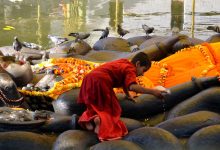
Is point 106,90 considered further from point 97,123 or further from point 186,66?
point 186,66

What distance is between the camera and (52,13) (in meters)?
15.0

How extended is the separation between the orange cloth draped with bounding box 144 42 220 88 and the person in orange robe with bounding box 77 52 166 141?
1321 mm

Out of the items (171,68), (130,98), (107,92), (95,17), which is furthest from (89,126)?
(95,17)

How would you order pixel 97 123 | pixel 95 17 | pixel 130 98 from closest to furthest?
pixel 97 123
pixel 130 98
pixel 95 17

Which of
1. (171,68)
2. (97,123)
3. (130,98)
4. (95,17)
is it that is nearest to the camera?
(97,123)

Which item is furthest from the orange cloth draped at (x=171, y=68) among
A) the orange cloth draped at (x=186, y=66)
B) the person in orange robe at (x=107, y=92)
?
the person in orange robe at (x=107, y=92)

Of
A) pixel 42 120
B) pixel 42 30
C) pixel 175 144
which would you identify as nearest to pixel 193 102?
pixel 175 144

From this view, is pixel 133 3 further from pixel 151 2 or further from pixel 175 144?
pixel 175 144

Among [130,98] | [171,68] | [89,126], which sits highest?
[171,68]

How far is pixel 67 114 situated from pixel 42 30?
7.89 meters

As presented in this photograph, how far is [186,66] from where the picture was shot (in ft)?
18.0

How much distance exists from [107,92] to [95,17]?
33.8 ft

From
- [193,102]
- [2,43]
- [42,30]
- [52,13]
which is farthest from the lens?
[52,13]

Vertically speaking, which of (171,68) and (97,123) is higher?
(171,68)
